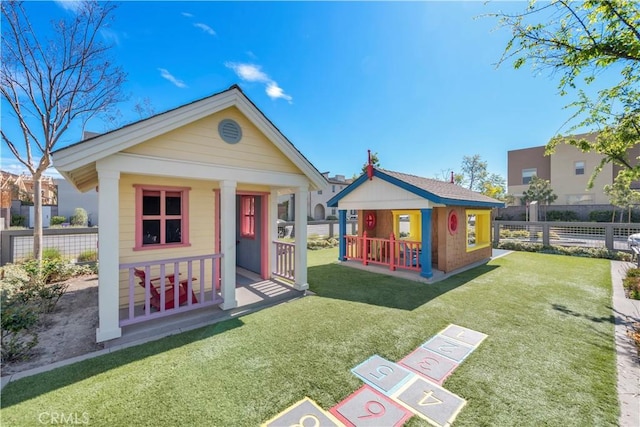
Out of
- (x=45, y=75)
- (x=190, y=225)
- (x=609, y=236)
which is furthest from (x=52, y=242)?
(x=609, y=236)

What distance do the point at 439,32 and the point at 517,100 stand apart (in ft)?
15.4

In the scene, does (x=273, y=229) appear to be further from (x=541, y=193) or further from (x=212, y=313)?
(x=541, y=193)

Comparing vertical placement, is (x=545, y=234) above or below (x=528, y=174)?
below

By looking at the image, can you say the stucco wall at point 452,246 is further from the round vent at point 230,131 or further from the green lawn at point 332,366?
the round vent at point 230,131

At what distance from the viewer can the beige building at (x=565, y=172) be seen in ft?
95.8

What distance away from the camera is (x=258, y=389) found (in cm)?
290

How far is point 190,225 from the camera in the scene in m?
5.91

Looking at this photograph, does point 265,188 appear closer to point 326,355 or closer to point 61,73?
point 326,355

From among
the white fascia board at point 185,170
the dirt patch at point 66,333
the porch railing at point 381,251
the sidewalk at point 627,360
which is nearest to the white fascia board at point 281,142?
the white fascia board at point 185,170

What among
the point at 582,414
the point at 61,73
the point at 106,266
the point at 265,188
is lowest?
the point at 582,414

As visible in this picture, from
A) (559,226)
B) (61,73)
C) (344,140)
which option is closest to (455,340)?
(61,73)

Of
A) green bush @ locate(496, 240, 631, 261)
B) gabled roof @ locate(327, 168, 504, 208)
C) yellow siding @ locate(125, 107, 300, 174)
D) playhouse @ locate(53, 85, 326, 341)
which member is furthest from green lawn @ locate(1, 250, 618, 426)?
green bush @ locate(496, 240, 631, 261)

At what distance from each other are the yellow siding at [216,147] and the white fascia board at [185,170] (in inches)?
3.9

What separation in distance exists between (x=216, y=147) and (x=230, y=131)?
46 cm
